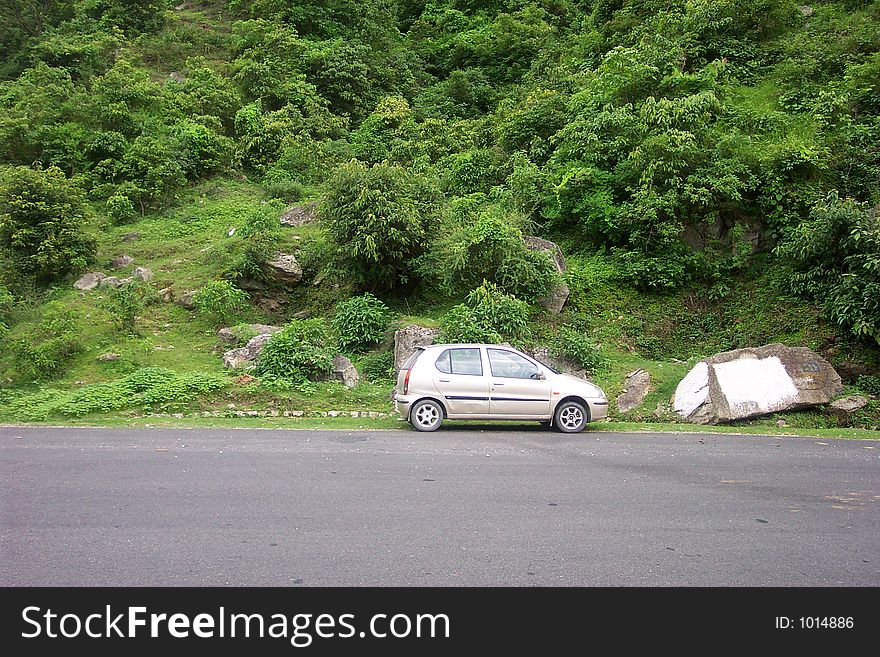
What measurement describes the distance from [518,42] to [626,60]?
17951 mm

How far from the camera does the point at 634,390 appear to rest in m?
14.4

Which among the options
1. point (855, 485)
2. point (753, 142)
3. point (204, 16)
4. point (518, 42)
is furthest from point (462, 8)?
point (855, 485)

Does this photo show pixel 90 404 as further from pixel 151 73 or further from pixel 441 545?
pixel 151 73

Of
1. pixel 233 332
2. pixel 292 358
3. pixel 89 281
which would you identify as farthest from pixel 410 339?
pixel 89 281

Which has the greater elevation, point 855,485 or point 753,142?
point 753,142

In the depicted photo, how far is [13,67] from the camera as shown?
36.6 m

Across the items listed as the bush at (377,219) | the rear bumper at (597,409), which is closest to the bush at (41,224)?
the bush at (377,219)

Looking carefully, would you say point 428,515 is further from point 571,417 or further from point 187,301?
point 187,301

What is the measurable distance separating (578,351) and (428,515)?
33.7 feet

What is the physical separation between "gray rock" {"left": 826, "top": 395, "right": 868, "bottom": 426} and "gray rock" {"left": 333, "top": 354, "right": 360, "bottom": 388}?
10.4 m

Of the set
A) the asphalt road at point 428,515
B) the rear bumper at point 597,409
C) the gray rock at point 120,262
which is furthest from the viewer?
the gray rock at point 120,262

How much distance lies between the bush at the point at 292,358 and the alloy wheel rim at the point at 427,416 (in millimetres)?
4238

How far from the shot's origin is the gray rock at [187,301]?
1889 centimetres

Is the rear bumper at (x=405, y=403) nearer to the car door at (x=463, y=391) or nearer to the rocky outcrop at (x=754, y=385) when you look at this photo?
the car door at (x=463, y=391)
